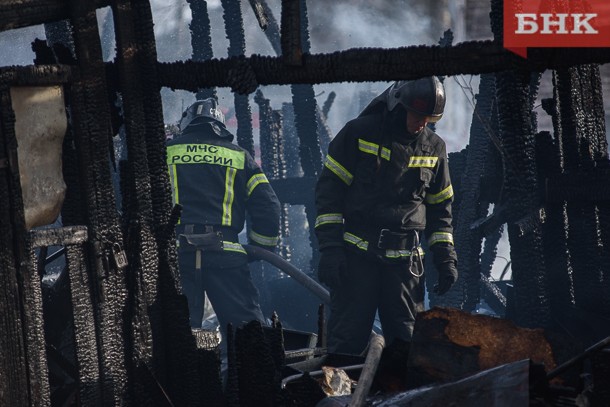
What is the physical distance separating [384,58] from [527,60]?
63 cm

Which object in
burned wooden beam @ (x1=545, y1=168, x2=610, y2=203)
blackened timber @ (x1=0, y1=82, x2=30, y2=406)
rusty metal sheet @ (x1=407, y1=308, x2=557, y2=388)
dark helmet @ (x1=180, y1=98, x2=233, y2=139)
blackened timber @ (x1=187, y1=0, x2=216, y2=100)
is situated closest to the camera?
blackened timber @ (x1=0, y1=82, x2=30, y2=406)

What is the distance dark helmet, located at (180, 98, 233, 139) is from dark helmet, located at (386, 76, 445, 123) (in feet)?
7.60

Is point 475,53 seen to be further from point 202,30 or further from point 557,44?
point 202,30

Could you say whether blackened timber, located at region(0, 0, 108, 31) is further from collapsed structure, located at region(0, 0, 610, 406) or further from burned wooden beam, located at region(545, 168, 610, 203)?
burned wooden beam, located at region(545, 168, 610, 203)

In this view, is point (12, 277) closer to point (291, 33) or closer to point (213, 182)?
point (291, 33)

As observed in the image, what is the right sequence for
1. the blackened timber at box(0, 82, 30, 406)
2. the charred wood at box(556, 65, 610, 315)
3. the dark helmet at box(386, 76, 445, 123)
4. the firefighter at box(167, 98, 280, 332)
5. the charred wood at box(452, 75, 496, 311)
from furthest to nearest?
the firefighter at box(167, 98, 280, 332)
the charred wood at box(452, 75, 496, 311)
the dark helmet at box(386, 76, 445, 123)
the charred wood at box(556, 65, 610, 315)
the blackened timber at box(0, 82, 30, 406)

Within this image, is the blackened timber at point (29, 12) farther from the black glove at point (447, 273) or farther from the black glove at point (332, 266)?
the black glove at point (447, 273)

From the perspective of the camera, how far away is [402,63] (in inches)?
143

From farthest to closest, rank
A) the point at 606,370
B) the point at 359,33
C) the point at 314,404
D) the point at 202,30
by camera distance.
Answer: the point at 359,33, the point at 202,30, the point at 314,404, the point at 606,370

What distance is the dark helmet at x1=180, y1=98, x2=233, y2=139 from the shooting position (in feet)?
24.9

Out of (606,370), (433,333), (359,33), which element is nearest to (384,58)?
(433,333)

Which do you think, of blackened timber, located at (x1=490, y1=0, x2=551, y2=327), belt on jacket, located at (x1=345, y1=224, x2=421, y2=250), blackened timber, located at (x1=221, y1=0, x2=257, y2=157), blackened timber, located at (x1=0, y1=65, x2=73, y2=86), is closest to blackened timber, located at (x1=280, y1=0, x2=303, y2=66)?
blackened timber, located at (x1=0, y1=65, x2=73, y2=86)

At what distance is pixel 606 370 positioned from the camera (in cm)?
275

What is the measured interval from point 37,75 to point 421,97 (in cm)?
295
